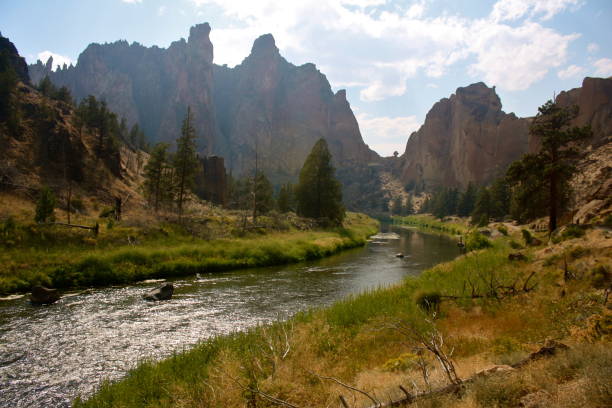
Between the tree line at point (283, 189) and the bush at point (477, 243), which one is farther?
the tree line at point (283, 189)

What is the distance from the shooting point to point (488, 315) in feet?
41.3

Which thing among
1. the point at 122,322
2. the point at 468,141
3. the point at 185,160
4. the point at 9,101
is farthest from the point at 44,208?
the point at 468,141

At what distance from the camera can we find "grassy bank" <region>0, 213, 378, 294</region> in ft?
73.2

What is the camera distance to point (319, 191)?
60.0 metres

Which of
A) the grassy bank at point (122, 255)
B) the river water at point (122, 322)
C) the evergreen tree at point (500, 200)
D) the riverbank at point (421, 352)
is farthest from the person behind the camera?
the evergreen tree at point (500, 200)

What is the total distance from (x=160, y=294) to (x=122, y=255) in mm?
8431

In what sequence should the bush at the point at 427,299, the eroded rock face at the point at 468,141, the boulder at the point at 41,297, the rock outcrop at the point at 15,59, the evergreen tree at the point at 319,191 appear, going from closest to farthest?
1. the bush at the point at 427,299
2. the boulder at the point at 41,297
3. the evergreen tree at the point at 319,191
4. the rock outcrop at the point at 15,59
5. the eroded rock face at the point at 468,141

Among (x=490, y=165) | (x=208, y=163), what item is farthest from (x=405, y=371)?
(x=490, y=165)

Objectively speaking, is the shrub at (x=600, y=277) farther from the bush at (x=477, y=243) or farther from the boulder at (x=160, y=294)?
the bush at (x=477, y=243)

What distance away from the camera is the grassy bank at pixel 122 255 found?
73.2 ft

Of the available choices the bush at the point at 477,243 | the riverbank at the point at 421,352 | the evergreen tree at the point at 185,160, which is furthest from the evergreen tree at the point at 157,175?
the riverbank at the point at 421,352

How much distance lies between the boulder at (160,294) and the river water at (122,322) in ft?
1.72

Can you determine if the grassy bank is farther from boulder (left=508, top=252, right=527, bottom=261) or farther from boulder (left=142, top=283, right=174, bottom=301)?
boulder (left=508, top=252, right=527, bottom=261)

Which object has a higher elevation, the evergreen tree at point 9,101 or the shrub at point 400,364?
the evergreen tree at point 9,101
